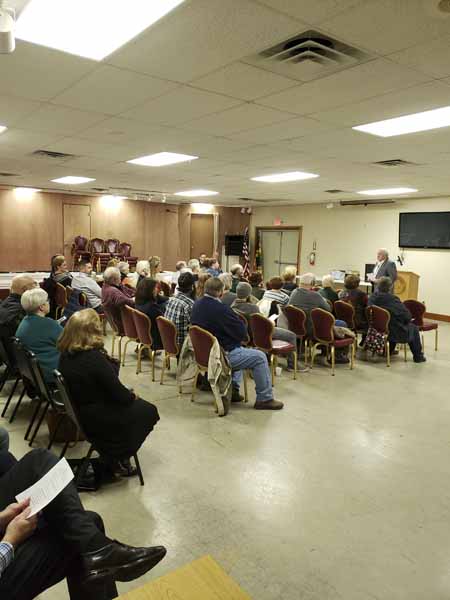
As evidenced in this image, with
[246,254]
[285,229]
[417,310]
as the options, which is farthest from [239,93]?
[246,254]

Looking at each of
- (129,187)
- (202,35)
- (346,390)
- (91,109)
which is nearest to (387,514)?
(346,390)

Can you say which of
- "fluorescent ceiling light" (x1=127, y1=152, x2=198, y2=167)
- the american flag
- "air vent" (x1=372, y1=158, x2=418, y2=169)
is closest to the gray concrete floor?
"air vent" (x1=372, y1=158, x2=418, y2=169)

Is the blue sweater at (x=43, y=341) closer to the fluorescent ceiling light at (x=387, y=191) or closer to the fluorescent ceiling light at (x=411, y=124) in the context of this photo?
the fluorescent ceiling light at (x=411, y=124)

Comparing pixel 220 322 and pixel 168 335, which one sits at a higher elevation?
pixel 220 322

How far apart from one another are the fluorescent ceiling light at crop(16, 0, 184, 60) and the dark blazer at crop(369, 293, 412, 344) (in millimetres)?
5112

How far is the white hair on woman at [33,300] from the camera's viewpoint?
3629 mm

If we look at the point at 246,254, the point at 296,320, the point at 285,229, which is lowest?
the point at 296,320

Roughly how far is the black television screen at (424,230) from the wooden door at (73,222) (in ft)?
28.2

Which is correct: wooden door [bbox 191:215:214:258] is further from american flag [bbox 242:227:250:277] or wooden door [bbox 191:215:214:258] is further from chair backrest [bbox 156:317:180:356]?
chair backrest [bbox 156:317:180:356]

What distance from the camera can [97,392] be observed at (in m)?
2.80

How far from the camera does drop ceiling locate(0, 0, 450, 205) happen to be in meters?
2.25

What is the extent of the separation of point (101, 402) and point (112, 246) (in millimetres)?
10540

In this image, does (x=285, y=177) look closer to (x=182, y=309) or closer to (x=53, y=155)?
(x=53, y=155)

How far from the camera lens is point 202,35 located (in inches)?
94.9
